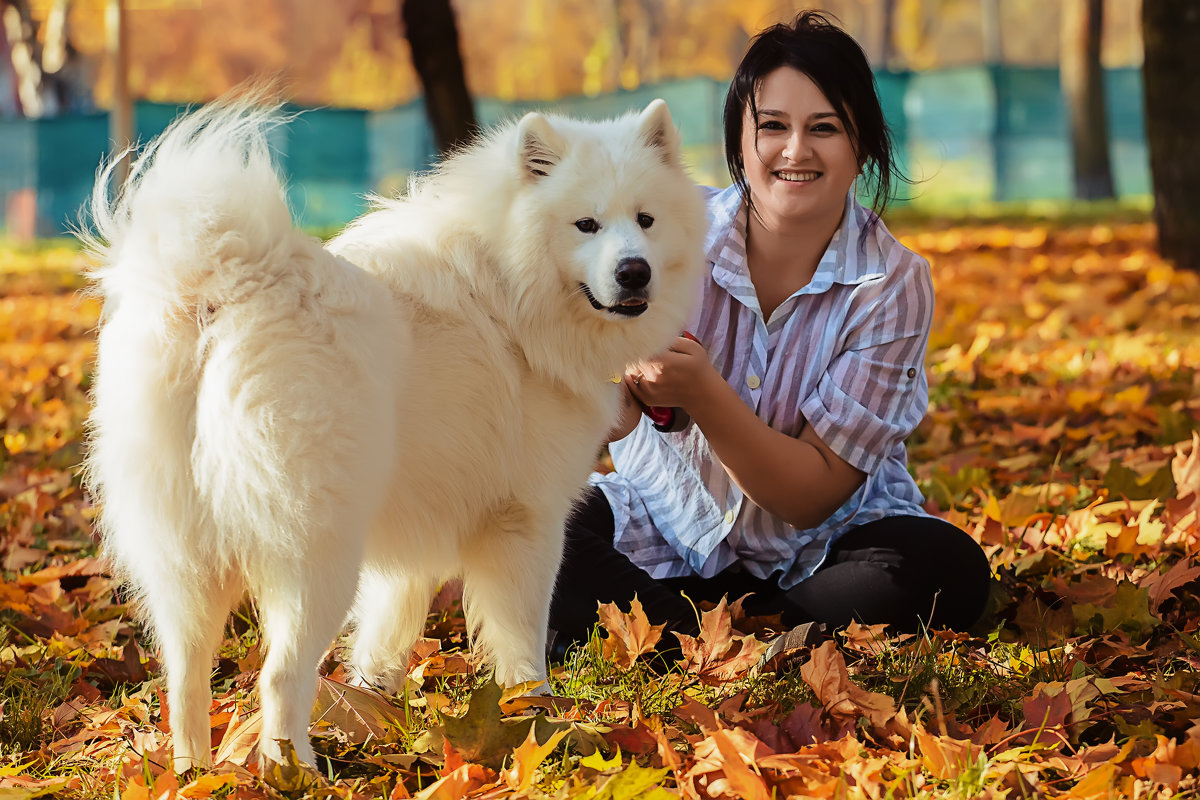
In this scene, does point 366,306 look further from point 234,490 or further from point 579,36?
point 579,36

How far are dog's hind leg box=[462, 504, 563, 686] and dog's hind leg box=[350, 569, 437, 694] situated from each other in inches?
7.5

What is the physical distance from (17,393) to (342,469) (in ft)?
14.9

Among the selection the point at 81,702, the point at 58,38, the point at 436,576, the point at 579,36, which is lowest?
the point at 81,702

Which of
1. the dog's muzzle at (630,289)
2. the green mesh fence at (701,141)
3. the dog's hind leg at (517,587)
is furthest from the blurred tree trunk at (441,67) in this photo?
the green mesh fence at (701,141)

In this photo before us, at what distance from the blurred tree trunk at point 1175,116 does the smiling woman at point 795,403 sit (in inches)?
218

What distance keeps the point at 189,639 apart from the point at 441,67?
663 cm

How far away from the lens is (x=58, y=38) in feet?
76.7

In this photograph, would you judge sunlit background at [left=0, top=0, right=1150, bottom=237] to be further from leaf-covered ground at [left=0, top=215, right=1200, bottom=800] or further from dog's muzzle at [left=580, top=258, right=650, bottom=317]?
leaf-covered ground at [left=0, top=215, right=1200, bottom=800]

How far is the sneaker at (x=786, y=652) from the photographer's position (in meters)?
2.59

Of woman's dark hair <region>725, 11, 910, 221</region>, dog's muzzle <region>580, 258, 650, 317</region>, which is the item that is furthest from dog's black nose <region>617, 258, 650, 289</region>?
woman's dark hair <region>725, 11, 910, 221</region>

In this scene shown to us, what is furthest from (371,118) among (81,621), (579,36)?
(579,36)

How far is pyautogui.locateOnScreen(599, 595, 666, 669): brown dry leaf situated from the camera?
8.62 ft

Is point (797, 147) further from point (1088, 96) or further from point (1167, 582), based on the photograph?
point (1088, 96)

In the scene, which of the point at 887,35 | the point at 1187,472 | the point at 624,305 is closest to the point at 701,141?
the point at 1187,472
